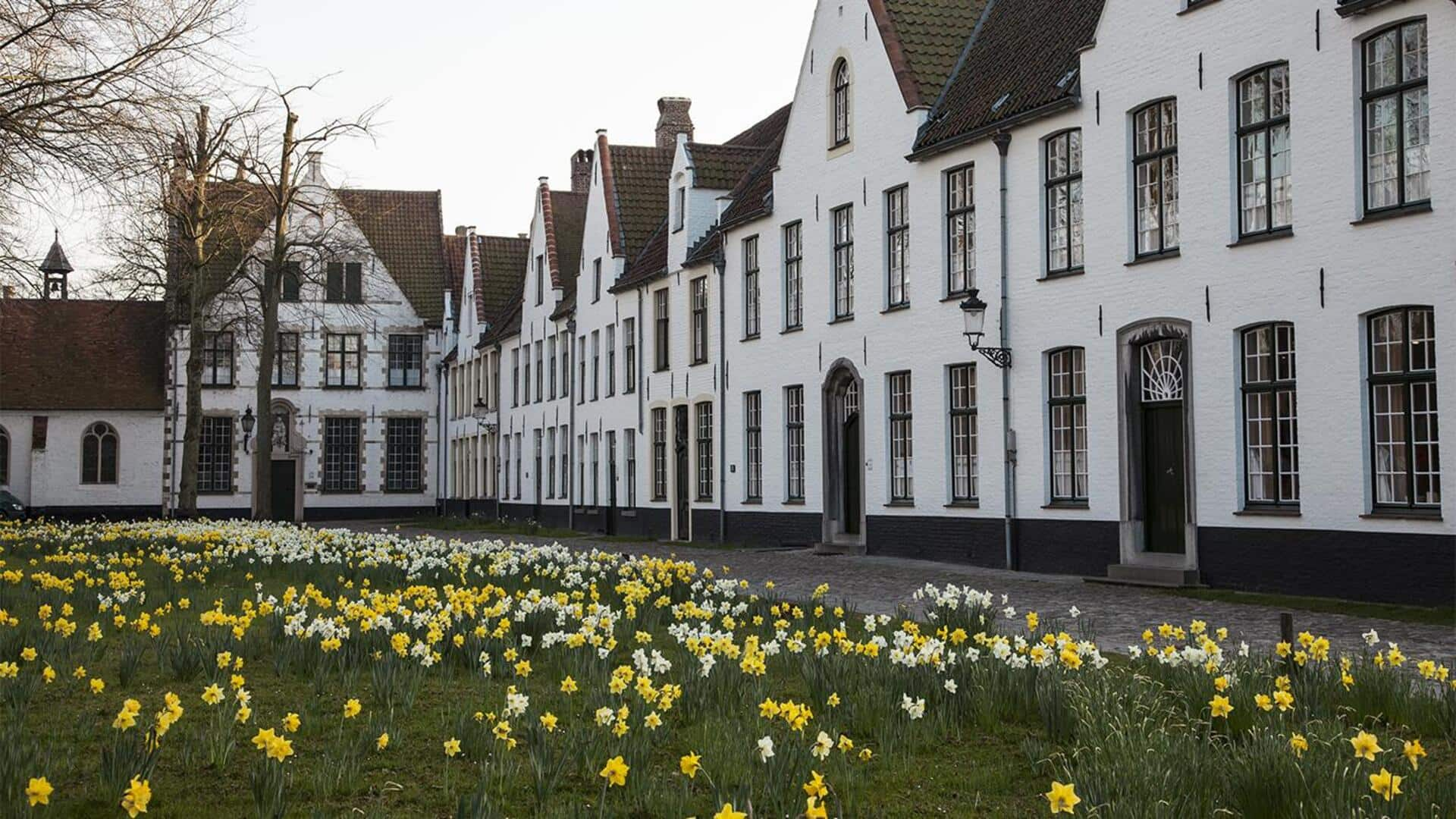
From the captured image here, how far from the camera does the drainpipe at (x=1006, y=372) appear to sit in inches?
896

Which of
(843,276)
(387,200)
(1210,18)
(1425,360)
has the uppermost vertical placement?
(387,200)

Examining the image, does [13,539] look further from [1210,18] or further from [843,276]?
[1210,18]

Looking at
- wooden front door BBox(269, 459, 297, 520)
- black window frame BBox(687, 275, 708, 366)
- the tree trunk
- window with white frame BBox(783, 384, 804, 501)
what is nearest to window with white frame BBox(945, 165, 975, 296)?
window with white frame BBox(783, 384, 804, 501)

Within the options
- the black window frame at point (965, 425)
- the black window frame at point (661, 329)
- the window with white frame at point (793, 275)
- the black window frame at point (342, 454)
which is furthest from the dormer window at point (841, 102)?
the black window frame at point (342, 454)

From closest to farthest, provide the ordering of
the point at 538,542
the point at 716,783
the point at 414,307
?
Result: 1. the point at 716,783
2. the point at 538,542
3. the point at 414,307

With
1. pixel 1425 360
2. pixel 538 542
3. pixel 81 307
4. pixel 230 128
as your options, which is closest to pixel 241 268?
pixel 230 128

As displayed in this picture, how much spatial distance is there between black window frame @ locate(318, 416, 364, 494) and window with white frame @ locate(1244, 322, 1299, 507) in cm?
4791

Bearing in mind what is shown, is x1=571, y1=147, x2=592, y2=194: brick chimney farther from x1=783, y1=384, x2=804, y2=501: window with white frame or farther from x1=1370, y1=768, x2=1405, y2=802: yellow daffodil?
x1=1370, y1=768, x2=1405, y2=802: yellow daffodil


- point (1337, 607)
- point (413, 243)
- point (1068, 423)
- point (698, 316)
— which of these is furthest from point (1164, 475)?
point (413, 243)

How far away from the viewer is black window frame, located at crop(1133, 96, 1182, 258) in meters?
19.9

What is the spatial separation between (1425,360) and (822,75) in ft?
52.4

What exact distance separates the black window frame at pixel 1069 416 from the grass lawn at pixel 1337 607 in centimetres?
328

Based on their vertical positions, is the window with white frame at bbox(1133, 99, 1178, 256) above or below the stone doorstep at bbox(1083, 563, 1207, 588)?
above

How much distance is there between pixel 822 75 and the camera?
29.7 meters
